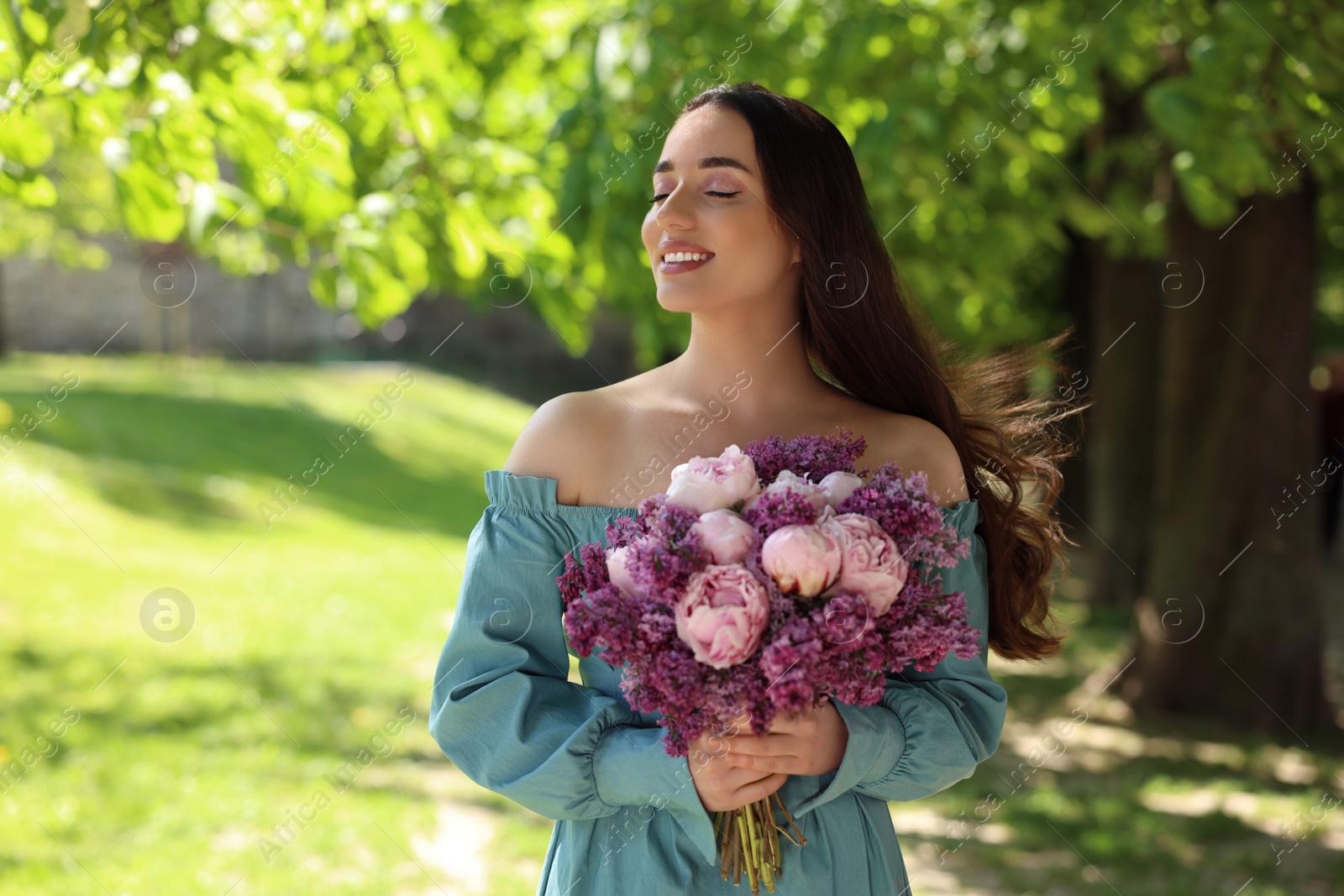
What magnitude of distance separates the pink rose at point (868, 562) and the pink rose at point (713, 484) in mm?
143

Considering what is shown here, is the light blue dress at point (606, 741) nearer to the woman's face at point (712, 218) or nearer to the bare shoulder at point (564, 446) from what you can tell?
the bare shoulder at point (564, 446)

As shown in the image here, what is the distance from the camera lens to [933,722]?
78.9 inches

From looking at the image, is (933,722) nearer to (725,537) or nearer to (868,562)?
(868,562)

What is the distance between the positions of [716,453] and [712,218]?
1.33 feet

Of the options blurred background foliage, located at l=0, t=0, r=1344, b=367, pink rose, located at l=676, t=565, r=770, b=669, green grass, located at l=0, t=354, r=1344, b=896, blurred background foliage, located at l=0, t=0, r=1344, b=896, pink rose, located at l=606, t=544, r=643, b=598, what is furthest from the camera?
green grass, located at l=0, t=354, r=1344, b=896

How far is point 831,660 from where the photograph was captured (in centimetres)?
167

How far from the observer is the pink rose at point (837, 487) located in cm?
181

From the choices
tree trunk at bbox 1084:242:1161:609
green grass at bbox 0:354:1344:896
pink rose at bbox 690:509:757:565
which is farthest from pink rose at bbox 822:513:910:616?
tree trunk at bbox 1084:242:1161:609

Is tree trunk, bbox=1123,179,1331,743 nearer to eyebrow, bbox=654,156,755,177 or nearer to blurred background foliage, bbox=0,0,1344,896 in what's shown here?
blurred background foliage, bbox=0,0,1344,896

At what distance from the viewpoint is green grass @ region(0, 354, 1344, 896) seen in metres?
5.11

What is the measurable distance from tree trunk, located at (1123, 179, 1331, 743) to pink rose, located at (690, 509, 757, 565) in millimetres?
5862

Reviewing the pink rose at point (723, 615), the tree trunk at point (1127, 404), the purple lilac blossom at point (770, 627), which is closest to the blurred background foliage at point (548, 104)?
the purple lilac blossom at point (770, 627)

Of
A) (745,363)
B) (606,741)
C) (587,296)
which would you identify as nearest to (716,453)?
(745,363)

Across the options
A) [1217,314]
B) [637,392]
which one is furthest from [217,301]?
[637,392]
